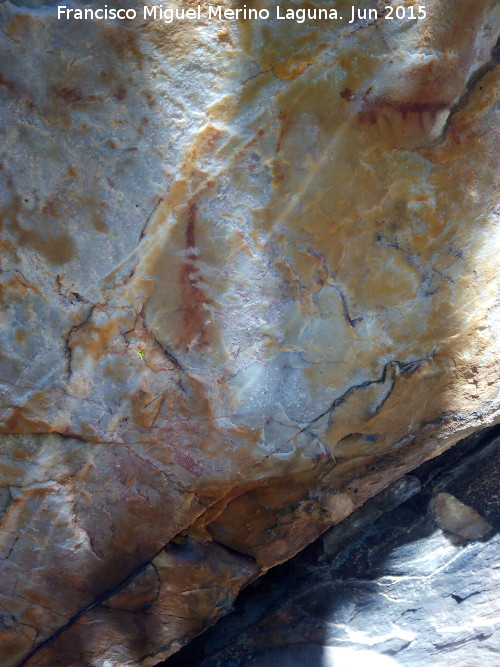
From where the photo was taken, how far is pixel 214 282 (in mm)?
1247

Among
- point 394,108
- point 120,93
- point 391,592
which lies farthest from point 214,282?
point 391,592

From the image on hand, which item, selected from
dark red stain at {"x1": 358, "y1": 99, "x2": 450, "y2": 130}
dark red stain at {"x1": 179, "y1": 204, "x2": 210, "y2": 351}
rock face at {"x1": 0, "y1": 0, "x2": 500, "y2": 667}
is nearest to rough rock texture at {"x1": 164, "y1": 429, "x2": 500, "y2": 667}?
rock face at {"x1": 0, "y1": 0, "x2": 500, "y2": 667}

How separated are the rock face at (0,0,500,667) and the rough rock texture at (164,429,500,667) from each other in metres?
0.40

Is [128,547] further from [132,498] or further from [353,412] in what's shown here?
[353,412]

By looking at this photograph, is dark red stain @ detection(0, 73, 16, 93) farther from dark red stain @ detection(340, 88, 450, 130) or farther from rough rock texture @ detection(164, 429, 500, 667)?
rough rock texture @ detection(164, 429, 500, 667)

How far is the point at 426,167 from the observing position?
4.20 feet

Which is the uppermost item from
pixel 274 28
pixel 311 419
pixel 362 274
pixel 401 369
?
pixel 274 28

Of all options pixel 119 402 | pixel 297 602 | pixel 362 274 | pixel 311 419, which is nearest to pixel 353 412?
pixel 311 419

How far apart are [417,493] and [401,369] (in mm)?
661

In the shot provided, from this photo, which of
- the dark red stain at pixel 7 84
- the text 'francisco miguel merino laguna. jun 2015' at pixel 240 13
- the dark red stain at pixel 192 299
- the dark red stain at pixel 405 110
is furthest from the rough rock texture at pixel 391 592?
the dark red stain at pixel 7 84

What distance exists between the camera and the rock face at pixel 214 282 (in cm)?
117

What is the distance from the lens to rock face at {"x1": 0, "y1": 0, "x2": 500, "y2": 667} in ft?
3.83

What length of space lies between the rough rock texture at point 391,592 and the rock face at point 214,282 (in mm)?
401

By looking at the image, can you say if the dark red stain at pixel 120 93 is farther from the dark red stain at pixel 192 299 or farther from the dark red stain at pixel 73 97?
the dark red stain at pixel 192 299
